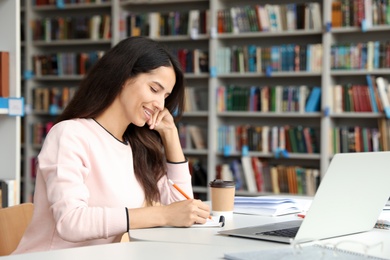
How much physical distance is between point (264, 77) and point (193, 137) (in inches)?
30.2

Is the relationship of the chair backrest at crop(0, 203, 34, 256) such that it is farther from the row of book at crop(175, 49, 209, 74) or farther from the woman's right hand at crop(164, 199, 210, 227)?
the row of book at crop(175, 49, 209, 74)

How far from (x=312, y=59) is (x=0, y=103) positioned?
2.54 meters

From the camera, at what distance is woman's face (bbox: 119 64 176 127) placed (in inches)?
78.7

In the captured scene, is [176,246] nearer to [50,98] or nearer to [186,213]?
[186,213]

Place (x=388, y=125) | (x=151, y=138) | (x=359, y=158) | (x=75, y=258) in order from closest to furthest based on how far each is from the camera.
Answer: (x=75, y=258) → (x=359, y=158) → (x=151, y=138) → (x=388, y=125)

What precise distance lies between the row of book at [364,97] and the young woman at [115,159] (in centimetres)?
276

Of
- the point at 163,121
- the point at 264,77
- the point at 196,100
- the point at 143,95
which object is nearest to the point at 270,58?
the point at 264,77

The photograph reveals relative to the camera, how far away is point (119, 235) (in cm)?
187

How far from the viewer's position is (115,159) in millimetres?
2008

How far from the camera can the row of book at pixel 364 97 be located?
183 inches

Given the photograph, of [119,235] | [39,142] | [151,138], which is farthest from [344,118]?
[119,235]

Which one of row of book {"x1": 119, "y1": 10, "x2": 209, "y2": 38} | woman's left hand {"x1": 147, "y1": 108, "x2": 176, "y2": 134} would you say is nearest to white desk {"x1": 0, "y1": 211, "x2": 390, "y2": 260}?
woman's left hand {"x1": 147, "y1": 108, "x2": 176, "y2": 134}

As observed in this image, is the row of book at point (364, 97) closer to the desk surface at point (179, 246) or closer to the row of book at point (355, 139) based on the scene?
the row of book at point (355, 139)

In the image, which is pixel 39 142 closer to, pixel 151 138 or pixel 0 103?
pixel 0 103
